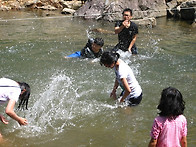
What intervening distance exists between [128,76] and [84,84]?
1.81m

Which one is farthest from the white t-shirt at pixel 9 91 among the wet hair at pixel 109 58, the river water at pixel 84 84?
the wet hair at pixel 109 58

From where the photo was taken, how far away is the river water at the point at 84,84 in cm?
390

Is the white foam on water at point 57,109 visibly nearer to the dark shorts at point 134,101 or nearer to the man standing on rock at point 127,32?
the dark shorts at point 134,101

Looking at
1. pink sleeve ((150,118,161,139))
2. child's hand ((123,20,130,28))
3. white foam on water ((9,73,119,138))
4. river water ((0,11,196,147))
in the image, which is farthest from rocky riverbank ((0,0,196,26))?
pink sleeve ((150,118,161,139))

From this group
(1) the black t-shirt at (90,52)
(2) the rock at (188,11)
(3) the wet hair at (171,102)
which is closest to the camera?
(3) the wet hair at (171,102)

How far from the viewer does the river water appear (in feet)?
12.8

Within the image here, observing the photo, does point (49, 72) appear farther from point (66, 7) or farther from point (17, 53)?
point (66, 7)

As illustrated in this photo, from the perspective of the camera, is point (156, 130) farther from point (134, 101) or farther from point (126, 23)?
point (126, 23)

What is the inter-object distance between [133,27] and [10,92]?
418cm

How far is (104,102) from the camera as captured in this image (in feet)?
16.0

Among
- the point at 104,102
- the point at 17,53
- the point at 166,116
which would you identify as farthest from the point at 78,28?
the point at 166,116

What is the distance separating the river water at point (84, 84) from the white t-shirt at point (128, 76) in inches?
14.7

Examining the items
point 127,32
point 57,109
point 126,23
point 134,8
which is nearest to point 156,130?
point 57,109

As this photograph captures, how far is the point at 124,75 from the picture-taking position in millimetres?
3914
